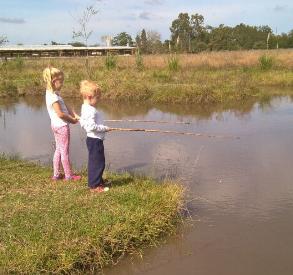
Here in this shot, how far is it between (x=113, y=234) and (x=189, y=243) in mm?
816

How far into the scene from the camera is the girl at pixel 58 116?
19.1 feet

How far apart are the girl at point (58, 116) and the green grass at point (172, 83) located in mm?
8487

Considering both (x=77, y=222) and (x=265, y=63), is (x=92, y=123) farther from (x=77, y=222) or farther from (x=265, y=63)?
(x=265, y=63)

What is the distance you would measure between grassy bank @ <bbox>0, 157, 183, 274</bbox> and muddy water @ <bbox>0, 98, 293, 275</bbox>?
207 mm

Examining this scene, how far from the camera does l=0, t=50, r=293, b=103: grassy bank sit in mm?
14586

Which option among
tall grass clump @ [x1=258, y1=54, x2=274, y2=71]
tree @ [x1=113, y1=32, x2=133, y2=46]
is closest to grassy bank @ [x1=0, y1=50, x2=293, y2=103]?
tall grass clump @ [x1=258, y1=54, x2=274, y2=71]

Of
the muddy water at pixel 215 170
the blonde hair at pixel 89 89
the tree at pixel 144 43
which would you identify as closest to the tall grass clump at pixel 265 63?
the muddy water at pixel 215 170

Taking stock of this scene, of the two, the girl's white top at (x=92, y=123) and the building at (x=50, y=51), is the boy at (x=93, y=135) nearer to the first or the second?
the girl's white top at (x=92, y=123)

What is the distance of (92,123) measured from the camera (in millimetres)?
5410

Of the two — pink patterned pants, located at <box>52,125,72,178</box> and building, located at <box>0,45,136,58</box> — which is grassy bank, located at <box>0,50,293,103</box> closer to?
pink patterned pants, located at <box>52,125,72,178</box>

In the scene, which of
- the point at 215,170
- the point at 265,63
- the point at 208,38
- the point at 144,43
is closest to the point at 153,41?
the point at 144,43

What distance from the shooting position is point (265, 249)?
176 inches

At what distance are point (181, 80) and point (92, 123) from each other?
1233 centimetres

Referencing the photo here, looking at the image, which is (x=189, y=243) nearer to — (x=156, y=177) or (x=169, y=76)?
(x=156, y=177)
